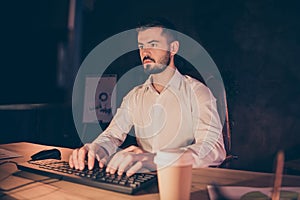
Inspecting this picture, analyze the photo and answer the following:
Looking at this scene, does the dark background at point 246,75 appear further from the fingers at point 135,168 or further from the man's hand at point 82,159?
the fingers at point 135,168

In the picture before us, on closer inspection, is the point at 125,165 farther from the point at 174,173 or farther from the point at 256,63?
the point at 256,63

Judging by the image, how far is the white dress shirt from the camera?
60.8 inches

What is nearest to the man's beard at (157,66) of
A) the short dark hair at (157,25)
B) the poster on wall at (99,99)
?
the short dark hair at (157,25)

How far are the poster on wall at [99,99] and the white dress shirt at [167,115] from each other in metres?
1.36

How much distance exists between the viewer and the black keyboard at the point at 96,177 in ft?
2.59

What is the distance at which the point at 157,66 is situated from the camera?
1.72m

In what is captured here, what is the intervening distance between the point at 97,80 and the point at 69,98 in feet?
7.90

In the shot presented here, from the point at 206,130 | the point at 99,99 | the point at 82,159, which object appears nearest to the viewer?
the point at 82,159

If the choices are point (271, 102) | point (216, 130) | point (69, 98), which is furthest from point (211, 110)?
point (271, 102)

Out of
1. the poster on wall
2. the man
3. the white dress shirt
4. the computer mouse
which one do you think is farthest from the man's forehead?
the poster on wall

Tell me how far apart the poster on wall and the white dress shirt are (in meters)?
1.36

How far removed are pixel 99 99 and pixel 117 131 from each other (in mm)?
1610

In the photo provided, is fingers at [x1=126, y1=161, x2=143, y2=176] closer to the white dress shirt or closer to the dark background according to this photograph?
the white dress shirt

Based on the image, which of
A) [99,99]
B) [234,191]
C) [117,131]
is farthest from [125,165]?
[99,99]
